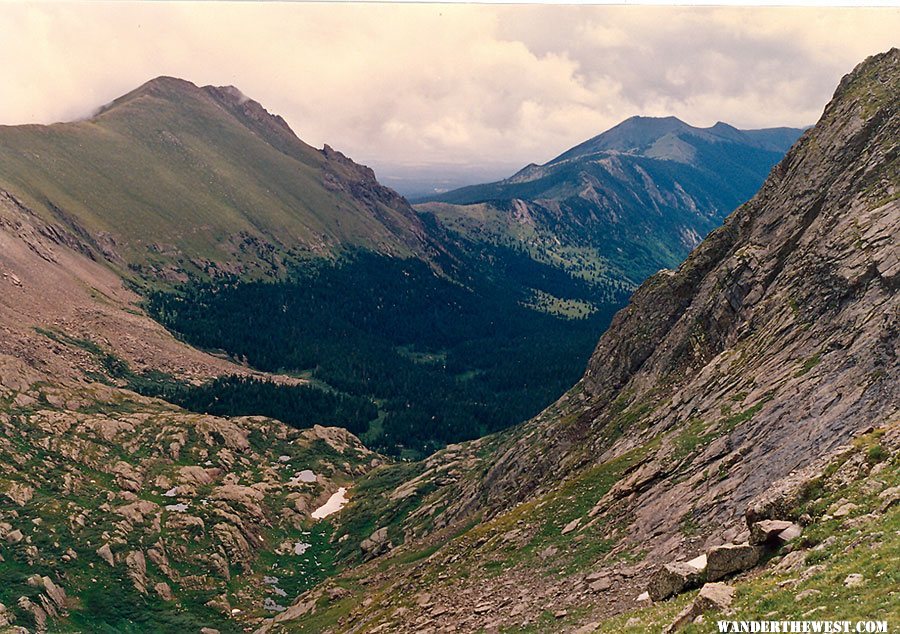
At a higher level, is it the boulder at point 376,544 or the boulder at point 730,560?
the boulder at point 730,560

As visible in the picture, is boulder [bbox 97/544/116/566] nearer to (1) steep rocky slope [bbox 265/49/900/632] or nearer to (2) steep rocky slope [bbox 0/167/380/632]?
(2) steep rocky slope [bbox 0/167/380/632]

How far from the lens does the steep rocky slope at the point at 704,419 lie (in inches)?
1612

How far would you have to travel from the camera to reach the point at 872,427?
35781 mm

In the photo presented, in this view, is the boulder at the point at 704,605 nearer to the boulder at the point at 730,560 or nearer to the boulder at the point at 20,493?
the boulder at the point at 730,560

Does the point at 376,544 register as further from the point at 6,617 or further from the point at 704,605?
the point at 704,605

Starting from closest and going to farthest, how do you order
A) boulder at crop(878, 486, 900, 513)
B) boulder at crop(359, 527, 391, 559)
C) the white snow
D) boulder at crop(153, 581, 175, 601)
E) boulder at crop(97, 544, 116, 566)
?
boulder at crop(878, 486, 900, 513)
boulder at crop(153, 581, 175, 601)
boulder at crop(359, 527, 391, 559)
boulder at crop(97, 544, 116, 566)
the white snow

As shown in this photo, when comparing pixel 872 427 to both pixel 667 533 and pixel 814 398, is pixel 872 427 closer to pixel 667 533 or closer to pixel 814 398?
pixel 814 398

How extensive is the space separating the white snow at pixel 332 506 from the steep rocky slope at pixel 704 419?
173 feet

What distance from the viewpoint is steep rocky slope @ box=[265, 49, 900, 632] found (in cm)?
4094

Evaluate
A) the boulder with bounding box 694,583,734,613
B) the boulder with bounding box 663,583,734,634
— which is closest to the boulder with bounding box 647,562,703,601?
the boulder with bounding box 694,583,734,613

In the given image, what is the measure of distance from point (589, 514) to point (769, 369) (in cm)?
2154

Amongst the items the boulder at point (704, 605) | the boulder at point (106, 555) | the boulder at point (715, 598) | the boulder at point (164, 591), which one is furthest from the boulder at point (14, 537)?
the boulder at point (715, 598)

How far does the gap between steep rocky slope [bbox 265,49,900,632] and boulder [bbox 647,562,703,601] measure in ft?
14.0

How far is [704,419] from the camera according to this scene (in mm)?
55625
